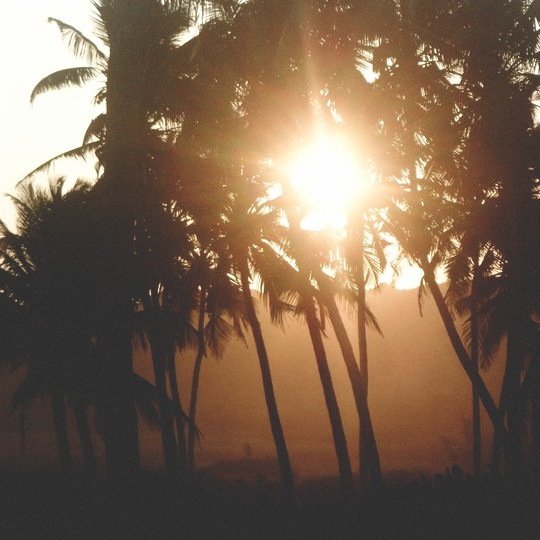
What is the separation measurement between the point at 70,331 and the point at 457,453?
20282mm

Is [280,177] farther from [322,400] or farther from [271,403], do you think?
[322,400]

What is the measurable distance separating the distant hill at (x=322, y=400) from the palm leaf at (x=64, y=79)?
17.4 meters

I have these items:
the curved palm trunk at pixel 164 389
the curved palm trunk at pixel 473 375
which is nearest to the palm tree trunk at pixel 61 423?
the curved palm trunk at pixel 164 389

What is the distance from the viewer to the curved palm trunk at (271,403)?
39.7 ft

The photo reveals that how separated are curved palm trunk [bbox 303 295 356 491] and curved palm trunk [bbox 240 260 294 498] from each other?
52.4 inches

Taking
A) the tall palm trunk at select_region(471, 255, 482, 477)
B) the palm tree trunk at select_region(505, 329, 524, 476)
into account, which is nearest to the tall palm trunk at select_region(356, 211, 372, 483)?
the tall palm trunk at select_region(471, 255, 482, 477)

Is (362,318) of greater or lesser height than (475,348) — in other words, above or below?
above

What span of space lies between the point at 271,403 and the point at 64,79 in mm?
8910

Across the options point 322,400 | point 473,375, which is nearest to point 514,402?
point 473,375

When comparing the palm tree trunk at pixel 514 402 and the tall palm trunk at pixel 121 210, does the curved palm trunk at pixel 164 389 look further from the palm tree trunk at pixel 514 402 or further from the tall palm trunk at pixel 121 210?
the palm tree trunk at pixel 514 402

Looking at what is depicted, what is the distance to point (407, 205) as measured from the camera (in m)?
11.9

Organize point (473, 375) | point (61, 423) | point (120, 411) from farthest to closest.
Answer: point (61, 423)
point (473, 375)
point (120, 411)

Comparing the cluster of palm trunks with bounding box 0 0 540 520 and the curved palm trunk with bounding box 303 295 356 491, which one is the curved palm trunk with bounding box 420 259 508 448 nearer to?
the cluster of palm trunks with bounding box 0 0 540 520

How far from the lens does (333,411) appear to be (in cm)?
1074
